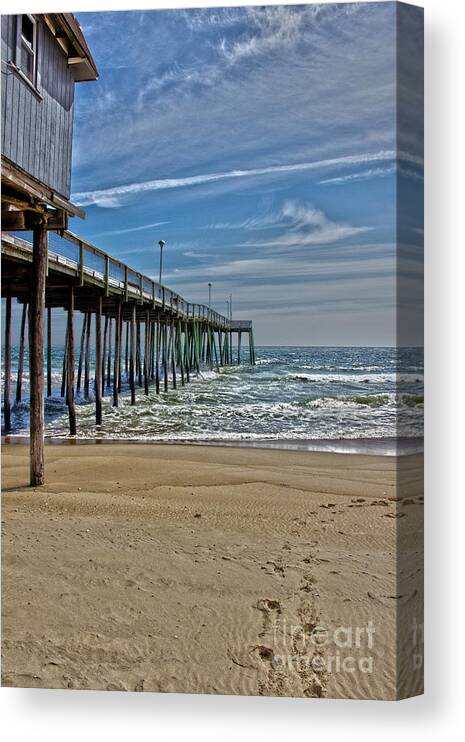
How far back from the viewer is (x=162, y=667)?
3.07 m

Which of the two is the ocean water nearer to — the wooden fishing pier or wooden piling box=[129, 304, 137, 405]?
wooden piling box=[129, 304, 137, 405]

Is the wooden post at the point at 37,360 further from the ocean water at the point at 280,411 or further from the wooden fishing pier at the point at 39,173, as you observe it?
the ocean water at the point at 280,411

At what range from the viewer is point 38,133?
4.56m

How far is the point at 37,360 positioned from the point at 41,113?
2101 mm

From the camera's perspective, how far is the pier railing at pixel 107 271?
5.93 metres

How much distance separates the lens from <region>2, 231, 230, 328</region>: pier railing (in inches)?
234

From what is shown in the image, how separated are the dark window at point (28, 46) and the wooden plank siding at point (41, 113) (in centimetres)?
7

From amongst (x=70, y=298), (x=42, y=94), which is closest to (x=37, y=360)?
(x=42, y=94)

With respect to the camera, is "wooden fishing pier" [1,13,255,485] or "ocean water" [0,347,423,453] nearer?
"wooden fishing pier" [1,13,255,485]

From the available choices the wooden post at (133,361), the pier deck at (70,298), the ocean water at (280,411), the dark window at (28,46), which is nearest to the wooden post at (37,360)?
the pier deck at (70,298)

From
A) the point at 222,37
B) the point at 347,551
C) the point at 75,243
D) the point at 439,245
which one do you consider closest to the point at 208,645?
the point at 347,551

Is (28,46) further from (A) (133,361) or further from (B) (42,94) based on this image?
(A) (133,361)

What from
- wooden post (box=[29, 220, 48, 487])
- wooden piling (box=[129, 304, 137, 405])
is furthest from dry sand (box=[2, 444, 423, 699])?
wooden piling (box=[129, 304, 137, 405])

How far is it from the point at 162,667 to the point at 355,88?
3.88 meters
